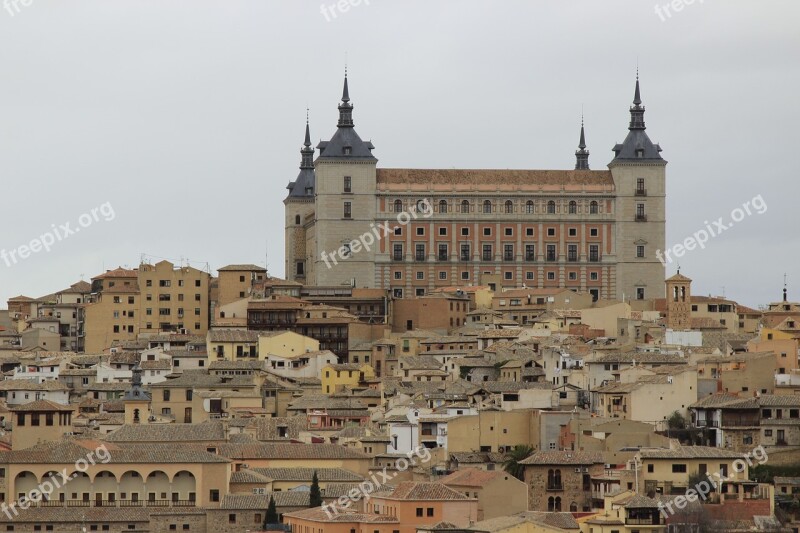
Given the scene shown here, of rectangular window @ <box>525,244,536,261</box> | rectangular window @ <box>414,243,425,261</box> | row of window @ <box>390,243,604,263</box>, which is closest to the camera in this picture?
rectangular window @ <box>414,243,425,261</box>

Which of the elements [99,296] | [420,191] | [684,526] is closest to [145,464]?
[684,526]

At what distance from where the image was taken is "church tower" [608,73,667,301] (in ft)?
419

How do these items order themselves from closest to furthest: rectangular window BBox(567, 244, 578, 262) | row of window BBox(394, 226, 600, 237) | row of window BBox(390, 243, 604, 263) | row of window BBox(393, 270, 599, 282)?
1. row of window BBox(393, 270, 599, 282)
2. row of window BBox(390, 243, 604, 263)
3. row of window BBox(394, 226, 600, 237)
4. rectangular window BBox(567, 244, 578, 262)

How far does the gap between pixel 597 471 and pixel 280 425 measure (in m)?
15.6

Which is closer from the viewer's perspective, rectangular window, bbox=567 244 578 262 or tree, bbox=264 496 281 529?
tree, bbox=264 496 281 529

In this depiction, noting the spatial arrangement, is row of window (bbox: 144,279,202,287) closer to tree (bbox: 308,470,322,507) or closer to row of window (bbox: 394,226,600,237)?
row of window (bbox: 394,226,600,237)

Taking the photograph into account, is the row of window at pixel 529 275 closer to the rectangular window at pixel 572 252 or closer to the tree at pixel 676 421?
the rectangular window at pixel 572 252

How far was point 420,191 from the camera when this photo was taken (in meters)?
129

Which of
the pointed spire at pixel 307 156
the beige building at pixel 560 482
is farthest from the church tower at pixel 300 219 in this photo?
the beige building at pixel 560 482

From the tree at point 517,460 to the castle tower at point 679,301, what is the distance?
29173mm

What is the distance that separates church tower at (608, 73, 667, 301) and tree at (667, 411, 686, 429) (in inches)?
1707

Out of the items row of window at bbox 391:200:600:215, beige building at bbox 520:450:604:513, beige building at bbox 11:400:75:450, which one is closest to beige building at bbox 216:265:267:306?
row of window at bbox 391:200:600:215

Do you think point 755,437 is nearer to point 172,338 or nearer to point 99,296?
point 172,338

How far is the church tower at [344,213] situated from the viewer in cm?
12656
